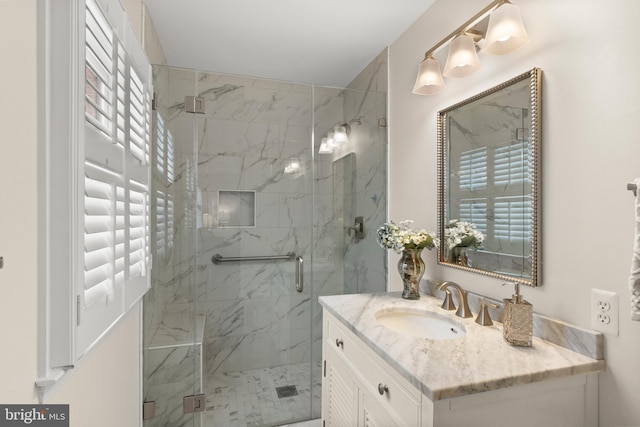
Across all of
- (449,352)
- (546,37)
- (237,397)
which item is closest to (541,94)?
(546,37)

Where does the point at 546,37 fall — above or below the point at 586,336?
above

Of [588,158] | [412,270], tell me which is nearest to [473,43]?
[588,158]

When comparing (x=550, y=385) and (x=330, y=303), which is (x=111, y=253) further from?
(x=550, y=385)

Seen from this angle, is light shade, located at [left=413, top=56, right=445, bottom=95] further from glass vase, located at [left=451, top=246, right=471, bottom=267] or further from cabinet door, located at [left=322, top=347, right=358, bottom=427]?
cabinet door, located at [left=322, top=347, right=358, bottom=427]

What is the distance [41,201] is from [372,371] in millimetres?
1127

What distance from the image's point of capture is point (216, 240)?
7.11 feet

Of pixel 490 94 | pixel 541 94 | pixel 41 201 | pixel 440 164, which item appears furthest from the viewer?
pixel 440 164

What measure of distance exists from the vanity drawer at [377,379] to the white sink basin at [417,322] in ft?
0.62

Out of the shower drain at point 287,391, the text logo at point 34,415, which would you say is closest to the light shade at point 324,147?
the shower drain at point 287,391

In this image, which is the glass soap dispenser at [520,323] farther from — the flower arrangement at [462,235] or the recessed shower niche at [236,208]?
the recessed shower niche at [236,208]

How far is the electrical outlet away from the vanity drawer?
617 millimetres

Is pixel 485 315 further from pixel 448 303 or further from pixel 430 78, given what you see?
pixel 430 78

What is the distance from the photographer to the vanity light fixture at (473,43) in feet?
4.03

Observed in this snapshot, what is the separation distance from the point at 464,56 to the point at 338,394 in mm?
1607
